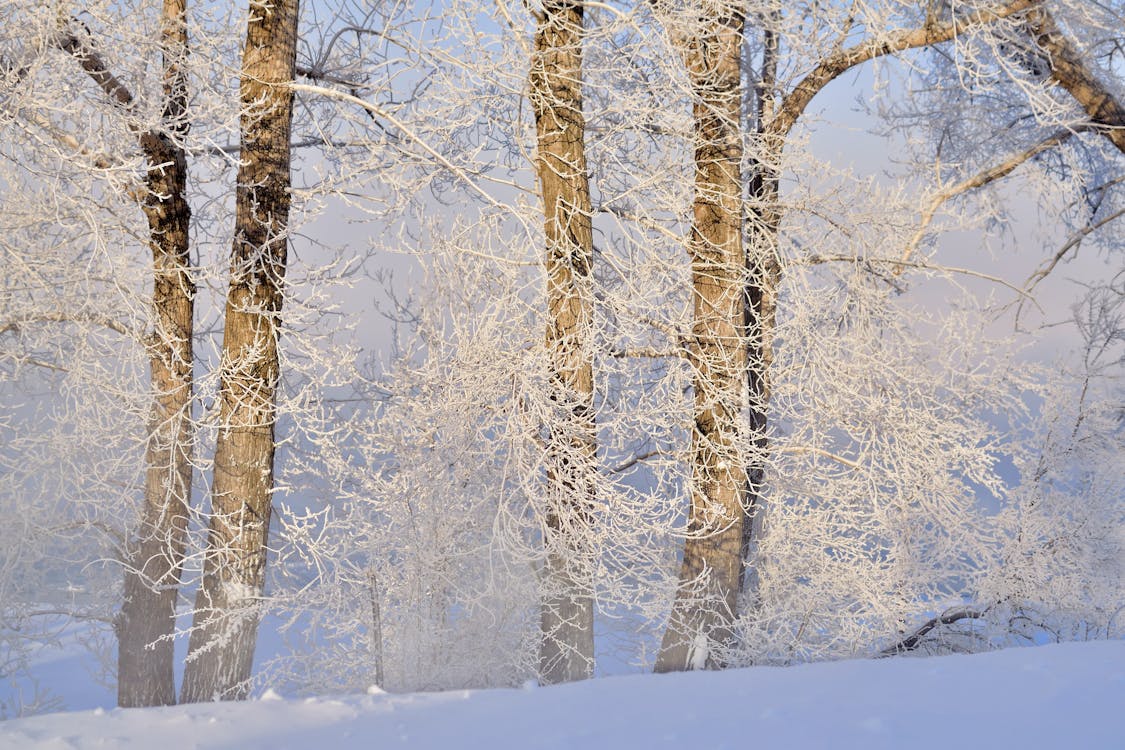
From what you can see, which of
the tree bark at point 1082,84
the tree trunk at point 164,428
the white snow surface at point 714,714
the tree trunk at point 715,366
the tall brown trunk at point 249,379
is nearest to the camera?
the white snow surface at point 714,714

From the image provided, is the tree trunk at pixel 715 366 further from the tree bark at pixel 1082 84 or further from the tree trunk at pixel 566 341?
the tree bark at pixel 1082 84

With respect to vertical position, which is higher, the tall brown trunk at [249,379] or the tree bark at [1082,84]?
the tree bark at [1082,84]

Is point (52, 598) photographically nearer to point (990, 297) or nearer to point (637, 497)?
point (637, 497)

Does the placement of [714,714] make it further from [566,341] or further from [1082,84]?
[1082,84]

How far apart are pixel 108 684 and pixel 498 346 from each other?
707 centimetres

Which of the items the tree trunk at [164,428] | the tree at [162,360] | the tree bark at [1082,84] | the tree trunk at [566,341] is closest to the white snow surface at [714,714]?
the tree trunk at [566,341]

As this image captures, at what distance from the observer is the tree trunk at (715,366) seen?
803 centimetres

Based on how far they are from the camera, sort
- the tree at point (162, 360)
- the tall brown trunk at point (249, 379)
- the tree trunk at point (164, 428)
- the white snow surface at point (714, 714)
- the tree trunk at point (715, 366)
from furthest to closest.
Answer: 1. the tree trunk at point (164, 428)
2. the tree trunk at point (715, 366)
3. the tree at point (162, 360)
4. the tall brown trunk at point (249, 379)
5. the white snow surface at point (714, 714)

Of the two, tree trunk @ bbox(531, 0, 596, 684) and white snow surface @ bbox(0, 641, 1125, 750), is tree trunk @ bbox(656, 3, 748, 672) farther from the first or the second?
white snow surface @ bbox(0, 641, 1125, 750)

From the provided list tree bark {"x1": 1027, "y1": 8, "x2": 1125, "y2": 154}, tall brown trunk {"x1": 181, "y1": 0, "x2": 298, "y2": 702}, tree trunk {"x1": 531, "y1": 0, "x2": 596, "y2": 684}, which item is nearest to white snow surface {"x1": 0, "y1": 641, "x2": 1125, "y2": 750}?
tree trunk {"x1": 531, "y1": 0, "x2": 596, "y2": 684}

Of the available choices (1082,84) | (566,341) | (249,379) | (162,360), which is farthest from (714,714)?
(1082,84)

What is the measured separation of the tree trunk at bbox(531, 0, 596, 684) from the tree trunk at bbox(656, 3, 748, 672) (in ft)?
2.94

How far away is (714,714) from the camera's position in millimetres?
3660

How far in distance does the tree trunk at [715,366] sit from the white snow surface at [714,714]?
12.2 ft
